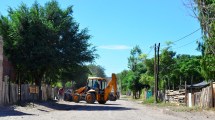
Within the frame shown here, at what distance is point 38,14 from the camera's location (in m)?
45.0

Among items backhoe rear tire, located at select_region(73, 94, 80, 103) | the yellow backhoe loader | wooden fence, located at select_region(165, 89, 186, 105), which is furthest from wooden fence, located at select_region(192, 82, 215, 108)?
backhoe rear tire, located at select_region(73, 94, 80, 103)

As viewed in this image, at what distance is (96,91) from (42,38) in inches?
477

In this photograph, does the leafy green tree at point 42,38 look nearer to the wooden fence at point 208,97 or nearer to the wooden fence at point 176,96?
the wooden fence at point 176,96

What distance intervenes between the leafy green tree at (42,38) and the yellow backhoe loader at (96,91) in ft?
19.4

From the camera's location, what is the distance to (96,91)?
52469 mm

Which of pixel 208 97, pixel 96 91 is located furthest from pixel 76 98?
pixel 208 97

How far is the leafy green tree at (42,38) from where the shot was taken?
43188 mm

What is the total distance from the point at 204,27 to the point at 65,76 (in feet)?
104

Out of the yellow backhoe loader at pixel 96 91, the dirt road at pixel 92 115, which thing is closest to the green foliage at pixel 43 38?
the yellow backhoe loader at pixel 96 91

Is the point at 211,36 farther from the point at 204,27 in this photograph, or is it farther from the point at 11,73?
the point at 11,73

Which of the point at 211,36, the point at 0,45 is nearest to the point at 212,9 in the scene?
the point at 211,36

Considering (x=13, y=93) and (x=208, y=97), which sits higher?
(x=13, y=93)

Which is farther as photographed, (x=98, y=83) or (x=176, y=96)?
(x=176, y=96)

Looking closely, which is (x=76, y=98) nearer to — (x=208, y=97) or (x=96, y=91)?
(x=96, y=91)
